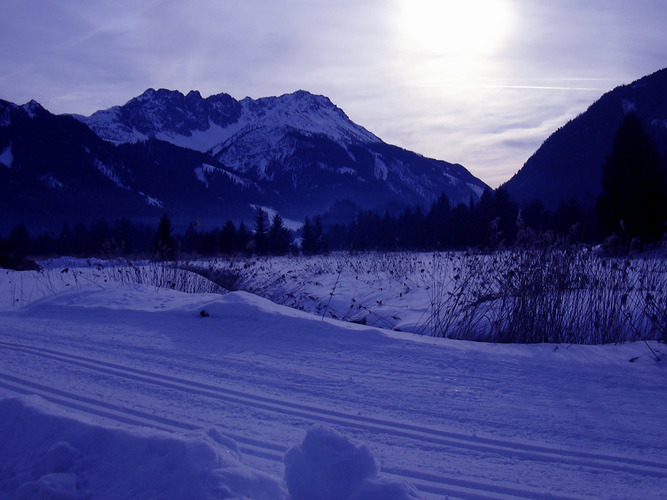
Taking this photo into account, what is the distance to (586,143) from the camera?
332ft

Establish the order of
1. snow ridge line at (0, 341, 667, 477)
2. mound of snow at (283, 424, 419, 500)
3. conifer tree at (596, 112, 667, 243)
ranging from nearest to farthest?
1. mound of snow at (283, 424, 419, 500)
2. snow ridge line at (0, 341, 667, 477)
3. conifer tree at (596, 112, 667, 243)

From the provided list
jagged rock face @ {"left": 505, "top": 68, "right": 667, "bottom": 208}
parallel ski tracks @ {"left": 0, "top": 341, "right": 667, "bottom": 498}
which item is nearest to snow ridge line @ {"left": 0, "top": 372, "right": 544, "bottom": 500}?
parallel ski tracks @ {"left": 0, "top": 341, "right": 667, "bottom": 498}

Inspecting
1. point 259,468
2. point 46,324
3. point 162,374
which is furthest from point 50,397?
point 46,324

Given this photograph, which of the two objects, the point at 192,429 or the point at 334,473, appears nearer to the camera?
the point at 334,473

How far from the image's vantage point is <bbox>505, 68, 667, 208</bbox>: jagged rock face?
94250 mm

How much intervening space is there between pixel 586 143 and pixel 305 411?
380 ft

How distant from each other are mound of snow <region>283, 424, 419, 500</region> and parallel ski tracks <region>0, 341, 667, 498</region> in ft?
1.22

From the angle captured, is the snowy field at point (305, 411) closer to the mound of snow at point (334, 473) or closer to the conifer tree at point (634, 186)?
the mound of snow at point (334, 473)

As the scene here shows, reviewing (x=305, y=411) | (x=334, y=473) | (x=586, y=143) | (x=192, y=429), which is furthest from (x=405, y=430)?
(x=586, y=143)

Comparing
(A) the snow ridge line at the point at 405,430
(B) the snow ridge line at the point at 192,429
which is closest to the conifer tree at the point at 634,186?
(A) the snow ridge line at the point at 405,430

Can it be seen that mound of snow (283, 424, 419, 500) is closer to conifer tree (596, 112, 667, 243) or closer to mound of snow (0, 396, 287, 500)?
mound of snow (0, 396, 287, 500)

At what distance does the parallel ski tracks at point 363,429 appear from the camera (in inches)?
83.9

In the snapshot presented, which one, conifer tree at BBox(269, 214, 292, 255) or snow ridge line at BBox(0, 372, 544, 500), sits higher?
conifer tree at BBox(269, 214, 292, 255)

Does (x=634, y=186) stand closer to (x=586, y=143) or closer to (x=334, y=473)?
(x=334, y=473)
